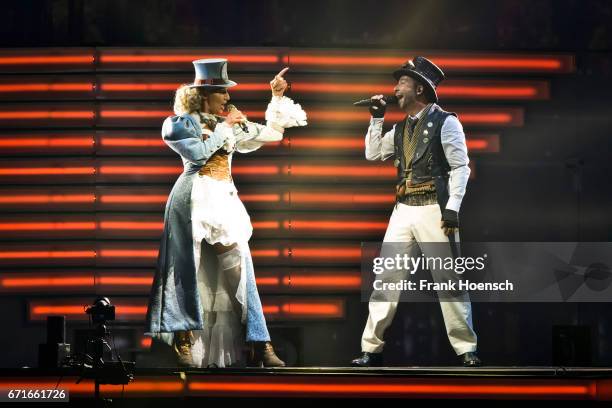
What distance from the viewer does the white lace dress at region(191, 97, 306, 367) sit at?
24.0 ft

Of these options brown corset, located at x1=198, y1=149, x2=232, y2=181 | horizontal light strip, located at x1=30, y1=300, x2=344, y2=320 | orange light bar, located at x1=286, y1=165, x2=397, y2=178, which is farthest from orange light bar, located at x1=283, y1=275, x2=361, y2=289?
brown corset, located at x1=198, y1=149, x2=232, y2=181

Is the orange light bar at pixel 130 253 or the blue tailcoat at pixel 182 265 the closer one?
the blue tailcoat at pixel 182 265

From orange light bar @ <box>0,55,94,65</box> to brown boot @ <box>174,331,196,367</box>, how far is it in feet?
8.74

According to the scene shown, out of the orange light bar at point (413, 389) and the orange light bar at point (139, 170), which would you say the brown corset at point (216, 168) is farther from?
the orange light bar at point (413, 389)

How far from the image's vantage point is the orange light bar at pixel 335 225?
Result: 8008 mm

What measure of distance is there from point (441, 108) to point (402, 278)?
5.01ft

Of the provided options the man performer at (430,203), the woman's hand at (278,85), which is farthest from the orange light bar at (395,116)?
the woman's hand at (278,85)

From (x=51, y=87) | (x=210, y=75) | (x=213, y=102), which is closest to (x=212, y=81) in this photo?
(x=210, y=75)

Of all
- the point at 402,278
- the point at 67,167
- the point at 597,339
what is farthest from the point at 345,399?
the point at 67,167

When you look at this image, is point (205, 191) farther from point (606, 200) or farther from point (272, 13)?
point (606, 200)

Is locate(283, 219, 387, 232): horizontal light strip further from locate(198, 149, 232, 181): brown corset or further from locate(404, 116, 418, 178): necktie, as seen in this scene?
locate(198, 149, 232, 181): brown corset

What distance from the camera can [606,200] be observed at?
8031mm

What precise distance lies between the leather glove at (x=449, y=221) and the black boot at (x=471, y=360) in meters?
1.02

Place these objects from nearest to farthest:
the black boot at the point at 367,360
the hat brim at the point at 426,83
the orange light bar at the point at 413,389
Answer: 1. the orange light bar at the point at 413,389
2. the black boot at the point at 367,360
3. the hat brim at the point at 426,83
